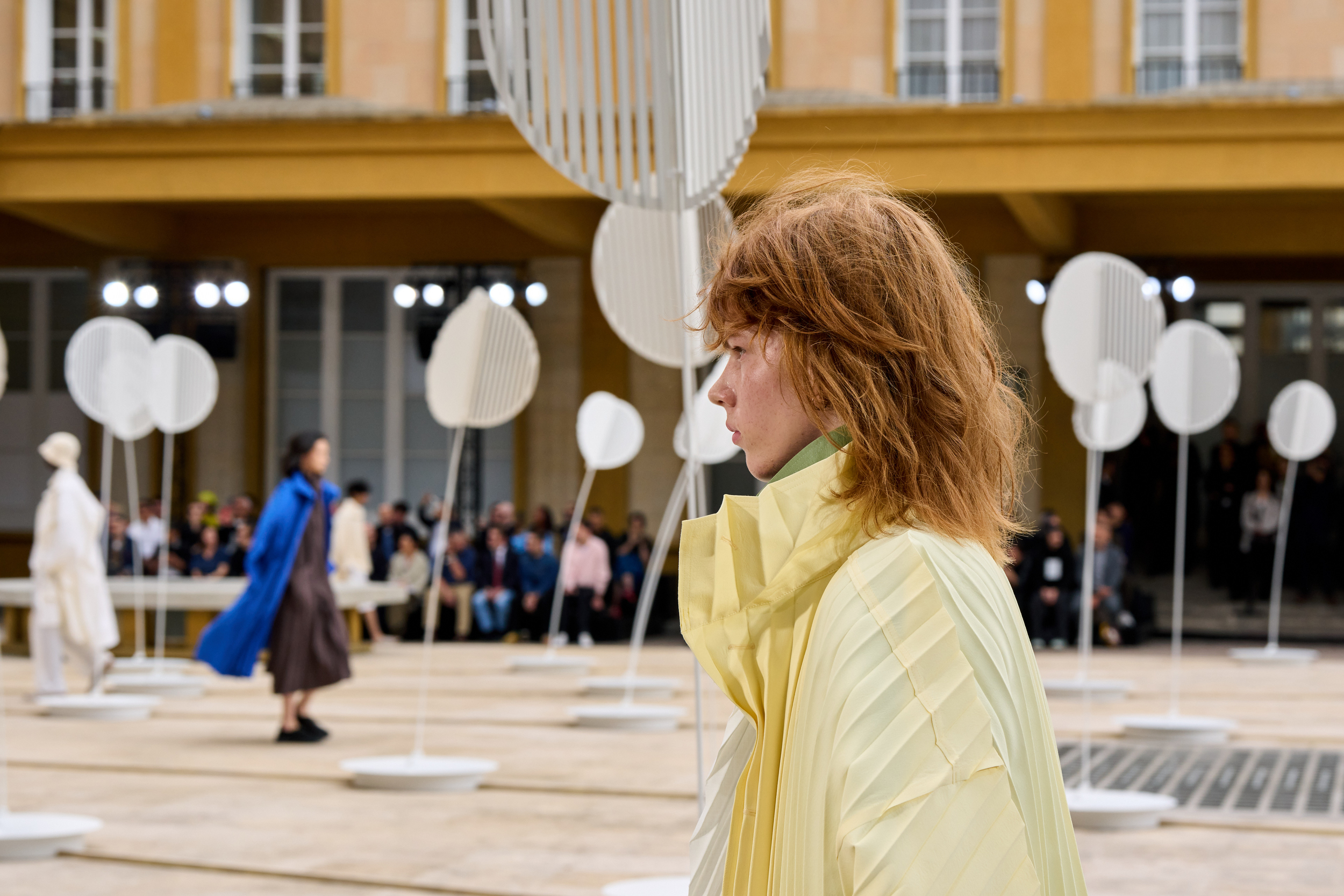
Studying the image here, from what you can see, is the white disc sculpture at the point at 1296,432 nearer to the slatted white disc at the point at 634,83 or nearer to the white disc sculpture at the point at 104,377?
the white disc sculpture at the point at 104,377

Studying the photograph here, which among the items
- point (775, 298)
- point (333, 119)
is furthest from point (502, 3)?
point (333, 119)

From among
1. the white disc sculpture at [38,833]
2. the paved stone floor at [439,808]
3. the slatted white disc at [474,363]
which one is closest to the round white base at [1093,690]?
the paved stone floor at [439,808]

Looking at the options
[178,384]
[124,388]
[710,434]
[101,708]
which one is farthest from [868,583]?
[178,384]

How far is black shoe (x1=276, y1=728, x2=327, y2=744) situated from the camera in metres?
9.21

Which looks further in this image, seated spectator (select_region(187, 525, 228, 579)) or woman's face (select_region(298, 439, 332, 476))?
seated spectator (select_region(187, 525, 228, 579))

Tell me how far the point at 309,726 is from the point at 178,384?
3.98 m

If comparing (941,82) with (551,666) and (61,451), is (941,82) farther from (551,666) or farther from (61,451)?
(61,451)

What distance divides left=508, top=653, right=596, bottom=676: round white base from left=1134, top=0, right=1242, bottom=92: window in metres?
8.72

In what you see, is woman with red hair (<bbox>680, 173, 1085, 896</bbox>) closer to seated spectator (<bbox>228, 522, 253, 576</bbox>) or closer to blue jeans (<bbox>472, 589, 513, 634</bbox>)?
blue jeans (<bbox>472, 589, 513, 634</bbox>)

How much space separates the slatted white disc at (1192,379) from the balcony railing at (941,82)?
768cm

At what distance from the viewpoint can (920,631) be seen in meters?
1.15

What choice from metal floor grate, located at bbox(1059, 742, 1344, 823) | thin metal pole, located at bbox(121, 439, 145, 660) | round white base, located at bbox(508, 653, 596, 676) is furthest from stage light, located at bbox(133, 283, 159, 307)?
metal floor grate, located at bbox(1059, 742, 1344, 823)

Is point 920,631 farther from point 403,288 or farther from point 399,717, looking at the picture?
point 403,288

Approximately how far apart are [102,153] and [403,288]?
3711mm
